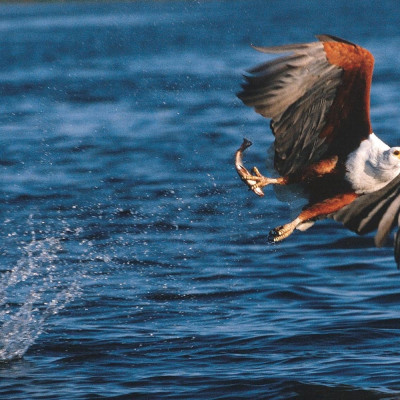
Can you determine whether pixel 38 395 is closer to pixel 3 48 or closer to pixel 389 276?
pixel 389 276

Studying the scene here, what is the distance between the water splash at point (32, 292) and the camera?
678cm

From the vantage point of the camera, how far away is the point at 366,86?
17.1 ft

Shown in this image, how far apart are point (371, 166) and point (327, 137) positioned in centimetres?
28

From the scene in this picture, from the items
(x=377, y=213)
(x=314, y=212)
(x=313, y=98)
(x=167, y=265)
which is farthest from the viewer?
(x=167, y=265)

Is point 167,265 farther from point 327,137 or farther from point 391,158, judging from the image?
point 391,158

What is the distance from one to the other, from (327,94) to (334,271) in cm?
339

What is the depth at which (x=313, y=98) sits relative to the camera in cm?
535

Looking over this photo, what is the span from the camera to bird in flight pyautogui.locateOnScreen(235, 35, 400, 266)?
513 centimetres

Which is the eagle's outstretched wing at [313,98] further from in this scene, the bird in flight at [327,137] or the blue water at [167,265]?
the blue water at [167,265]

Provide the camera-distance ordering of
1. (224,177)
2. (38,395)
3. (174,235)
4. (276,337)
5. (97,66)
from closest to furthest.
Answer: (38,395) < (276,337) < (174,235) < (224,177) < (97,66)

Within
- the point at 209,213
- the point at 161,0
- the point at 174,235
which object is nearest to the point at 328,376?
the point at 174,235

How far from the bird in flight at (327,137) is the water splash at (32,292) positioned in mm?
1981

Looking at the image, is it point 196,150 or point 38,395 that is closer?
point 38,395

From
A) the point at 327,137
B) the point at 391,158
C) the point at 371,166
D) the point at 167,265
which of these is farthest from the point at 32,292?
the point at 391,158
